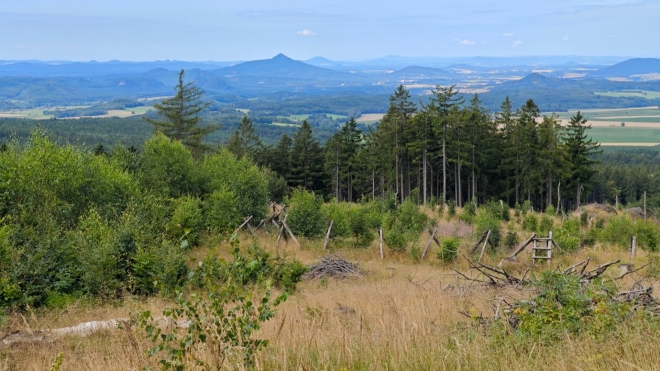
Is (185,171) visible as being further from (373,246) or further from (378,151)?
(378,151)

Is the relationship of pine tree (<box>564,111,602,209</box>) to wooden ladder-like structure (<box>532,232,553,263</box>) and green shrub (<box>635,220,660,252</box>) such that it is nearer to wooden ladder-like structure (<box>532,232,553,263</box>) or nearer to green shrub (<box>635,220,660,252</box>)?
green shrub (<box>635,220,660,252</box>)

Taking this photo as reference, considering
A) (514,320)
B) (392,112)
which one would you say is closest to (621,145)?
(392,112)

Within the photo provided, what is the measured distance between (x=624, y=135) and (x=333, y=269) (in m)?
164

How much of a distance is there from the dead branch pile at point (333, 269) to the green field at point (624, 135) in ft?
474

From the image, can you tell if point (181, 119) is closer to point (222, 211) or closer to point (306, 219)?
point (222, 211)

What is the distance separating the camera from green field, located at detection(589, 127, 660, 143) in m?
141

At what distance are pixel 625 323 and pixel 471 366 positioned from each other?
88.3 inches

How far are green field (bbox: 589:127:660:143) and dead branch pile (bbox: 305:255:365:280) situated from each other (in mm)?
144511

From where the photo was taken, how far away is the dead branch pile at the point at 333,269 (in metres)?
15.5

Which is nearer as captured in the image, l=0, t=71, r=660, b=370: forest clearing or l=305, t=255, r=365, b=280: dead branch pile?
l=0, t=71, r=660, b=370: forest clearing

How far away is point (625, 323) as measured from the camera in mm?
4789

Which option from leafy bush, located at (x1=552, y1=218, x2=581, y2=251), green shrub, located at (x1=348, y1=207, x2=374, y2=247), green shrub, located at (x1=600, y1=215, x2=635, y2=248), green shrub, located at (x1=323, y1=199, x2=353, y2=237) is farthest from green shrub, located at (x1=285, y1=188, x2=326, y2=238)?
green shrub, located at (x1=600, y1=215, x2=635, y2=248)

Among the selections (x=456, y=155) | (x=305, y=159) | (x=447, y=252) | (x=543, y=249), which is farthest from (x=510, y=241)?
(x=305, y=159)

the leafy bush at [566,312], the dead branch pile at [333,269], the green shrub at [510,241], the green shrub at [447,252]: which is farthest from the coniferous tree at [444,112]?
the leafy bush at [566,312]
